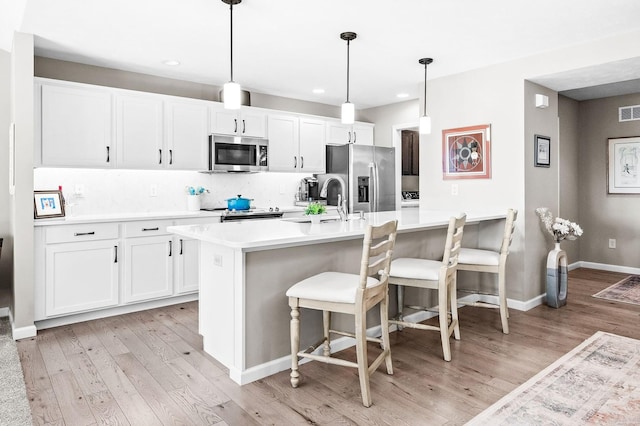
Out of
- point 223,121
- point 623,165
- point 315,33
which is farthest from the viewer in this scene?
point 623,165

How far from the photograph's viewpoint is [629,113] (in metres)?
5.63

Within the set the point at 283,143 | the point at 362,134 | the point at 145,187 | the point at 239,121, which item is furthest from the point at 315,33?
the point at 362,134

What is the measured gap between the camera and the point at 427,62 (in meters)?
4.11

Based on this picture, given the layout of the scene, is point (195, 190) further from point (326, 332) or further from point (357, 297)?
point (357, 297)

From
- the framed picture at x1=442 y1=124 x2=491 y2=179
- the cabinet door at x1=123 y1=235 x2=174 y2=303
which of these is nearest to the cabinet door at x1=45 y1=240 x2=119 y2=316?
the cabinet door at x1=123 y1=235 x2=174 y2=303

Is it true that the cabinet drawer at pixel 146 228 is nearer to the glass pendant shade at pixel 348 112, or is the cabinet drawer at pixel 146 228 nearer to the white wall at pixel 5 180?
the white wall at pixel 5 180

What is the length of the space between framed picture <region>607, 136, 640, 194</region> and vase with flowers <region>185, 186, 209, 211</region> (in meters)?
5.44

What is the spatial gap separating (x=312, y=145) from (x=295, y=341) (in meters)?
→ 3.72

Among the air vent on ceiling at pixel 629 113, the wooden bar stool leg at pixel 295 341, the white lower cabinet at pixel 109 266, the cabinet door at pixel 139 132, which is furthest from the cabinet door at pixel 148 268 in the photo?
the air vent on ceiling at pixel 629 113

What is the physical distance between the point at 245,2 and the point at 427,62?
6.55 ft

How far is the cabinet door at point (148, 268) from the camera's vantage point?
3.95 m

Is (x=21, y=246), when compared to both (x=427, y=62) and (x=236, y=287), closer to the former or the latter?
(x=236, y=287)

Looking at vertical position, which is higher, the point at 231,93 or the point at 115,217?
the point at 231,93

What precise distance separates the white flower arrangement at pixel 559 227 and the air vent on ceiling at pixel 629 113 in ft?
8.54
